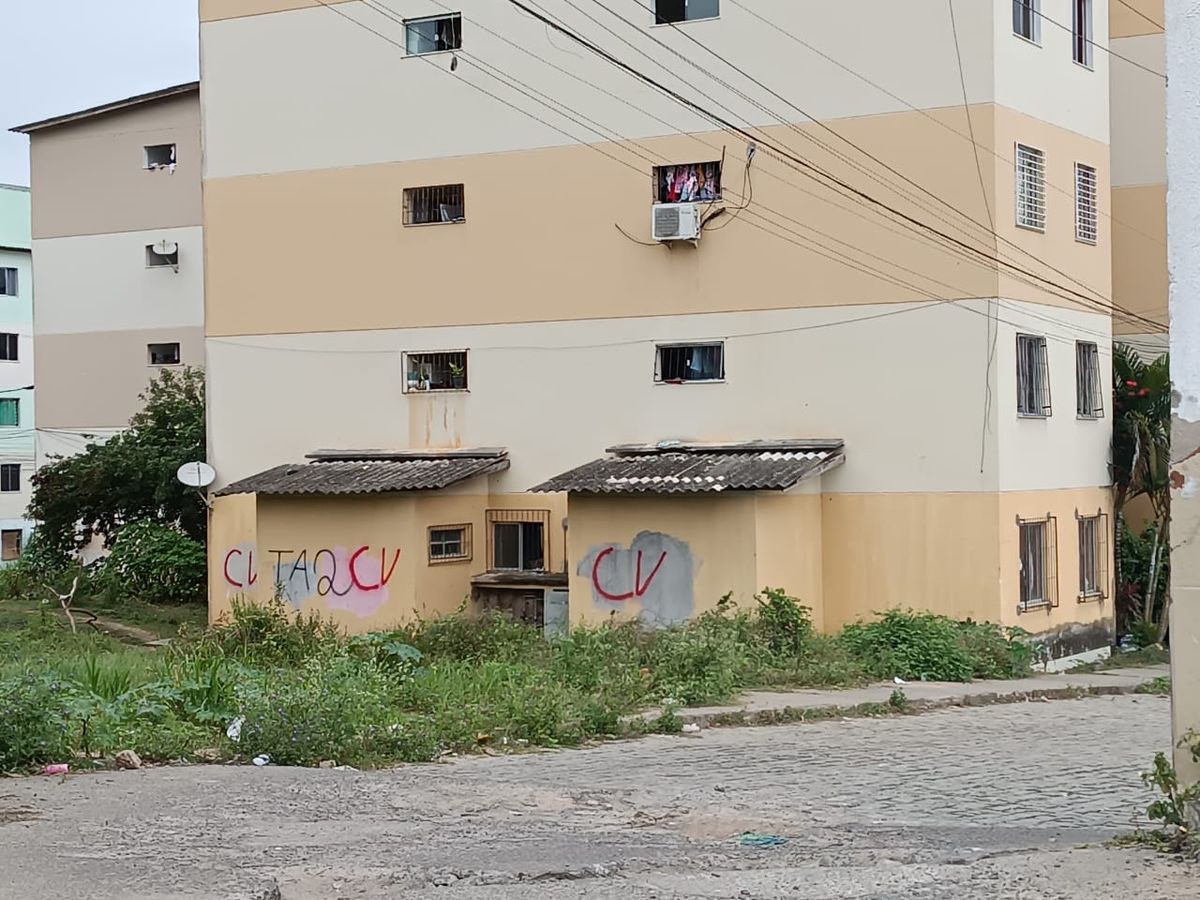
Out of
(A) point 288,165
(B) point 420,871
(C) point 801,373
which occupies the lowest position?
(B) point 420,871

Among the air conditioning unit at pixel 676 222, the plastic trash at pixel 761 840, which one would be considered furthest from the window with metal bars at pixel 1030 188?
the plastic trash at pixel 761 840

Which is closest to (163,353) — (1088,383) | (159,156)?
(159,156)

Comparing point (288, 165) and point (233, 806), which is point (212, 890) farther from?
point (288, 165)

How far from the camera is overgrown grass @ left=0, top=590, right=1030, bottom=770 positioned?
12859 mm

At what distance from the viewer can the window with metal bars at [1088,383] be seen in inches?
1009

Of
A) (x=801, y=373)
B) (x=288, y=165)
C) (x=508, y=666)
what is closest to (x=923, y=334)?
(x=801, y=373)

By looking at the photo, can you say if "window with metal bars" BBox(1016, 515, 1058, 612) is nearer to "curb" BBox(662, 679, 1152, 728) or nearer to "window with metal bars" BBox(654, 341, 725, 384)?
"curb" BBox(662, 679, 1152, 728)

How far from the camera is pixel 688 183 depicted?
24.8 meters

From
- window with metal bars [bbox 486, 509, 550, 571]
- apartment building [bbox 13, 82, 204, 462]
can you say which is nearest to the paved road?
window with metal bars [bbox 486, 509, 550, 571]

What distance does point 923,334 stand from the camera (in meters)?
23.1

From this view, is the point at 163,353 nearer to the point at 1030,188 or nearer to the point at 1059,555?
the point at 1030,188

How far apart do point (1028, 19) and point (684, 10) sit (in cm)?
509

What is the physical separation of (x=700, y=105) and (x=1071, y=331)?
6663 millimetres

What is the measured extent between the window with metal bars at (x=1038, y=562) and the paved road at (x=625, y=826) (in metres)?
8.36
